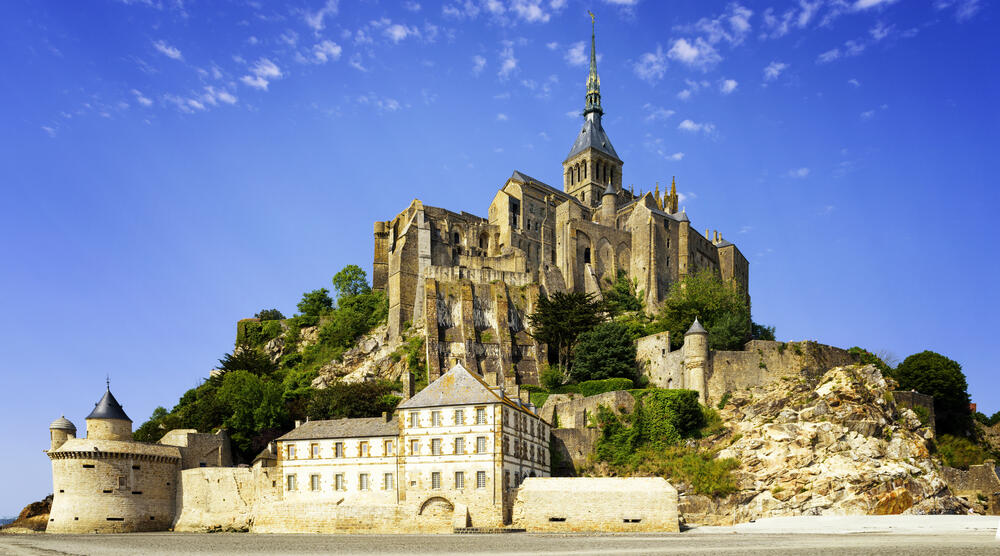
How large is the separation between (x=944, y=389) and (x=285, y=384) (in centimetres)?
4393

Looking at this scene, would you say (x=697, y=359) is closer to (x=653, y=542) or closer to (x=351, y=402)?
(x=351, y=402)

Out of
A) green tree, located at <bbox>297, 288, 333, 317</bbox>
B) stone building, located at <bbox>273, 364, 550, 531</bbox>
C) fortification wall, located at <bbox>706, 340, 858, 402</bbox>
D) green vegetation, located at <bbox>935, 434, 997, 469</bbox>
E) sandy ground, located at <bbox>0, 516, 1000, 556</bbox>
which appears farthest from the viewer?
green tree, located at <bbox>297, 288, 333, 317</bbox>

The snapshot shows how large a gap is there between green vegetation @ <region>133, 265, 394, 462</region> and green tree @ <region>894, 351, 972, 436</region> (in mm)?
32866

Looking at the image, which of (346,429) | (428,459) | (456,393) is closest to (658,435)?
(456,393)

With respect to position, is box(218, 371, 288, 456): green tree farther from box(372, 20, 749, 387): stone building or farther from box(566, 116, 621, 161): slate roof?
box(566, 116, 621, 161): slate roof

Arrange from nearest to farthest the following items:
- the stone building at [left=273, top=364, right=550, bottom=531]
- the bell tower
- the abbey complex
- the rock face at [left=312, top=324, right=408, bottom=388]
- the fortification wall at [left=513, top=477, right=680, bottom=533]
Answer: the fortification wall at [left=513, top=477, right=680, bottom=533] → the abbey complex → the stone building at [left=273, top=364, right=550, bottom=531] → the rock face at [left=312, top=324, right=408, bottom=388] → the bell tower

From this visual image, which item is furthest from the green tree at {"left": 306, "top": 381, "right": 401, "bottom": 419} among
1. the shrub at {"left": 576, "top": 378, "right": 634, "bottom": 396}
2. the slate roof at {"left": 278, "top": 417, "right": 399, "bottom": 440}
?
the shrub at {"left": 576, "top": 378, "right": 634, "bottom": 396}

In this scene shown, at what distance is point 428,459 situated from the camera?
43781 mm

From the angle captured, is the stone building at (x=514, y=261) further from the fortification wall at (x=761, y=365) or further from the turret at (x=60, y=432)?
the turret at (x=60, y=432)

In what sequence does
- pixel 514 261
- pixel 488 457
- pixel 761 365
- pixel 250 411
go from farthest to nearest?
1. pixel 514 261
2. pixel 250 411
3. pixel 761 365
4. pixel 488 457

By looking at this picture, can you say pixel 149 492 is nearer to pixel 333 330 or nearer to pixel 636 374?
pixel 333 330

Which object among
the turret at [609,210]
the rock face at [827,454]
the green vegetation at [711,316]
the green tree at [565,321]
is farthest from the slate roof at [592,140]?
the rock face at [827,454]

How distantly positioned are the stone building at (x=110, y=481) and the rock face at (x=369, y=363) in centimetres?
1554

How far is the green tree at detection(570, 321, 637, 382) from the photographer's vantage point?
2272 inches
